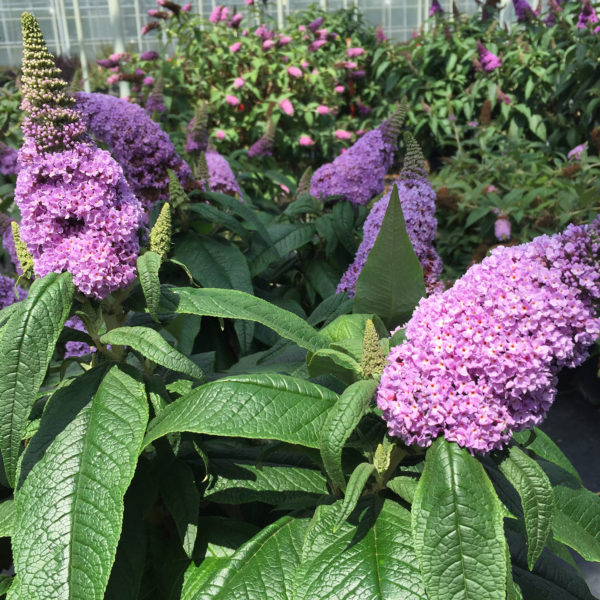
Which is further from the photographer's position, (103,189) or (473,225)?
(473,225)

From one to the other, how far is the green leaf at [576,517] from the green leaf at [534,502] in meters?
0.19

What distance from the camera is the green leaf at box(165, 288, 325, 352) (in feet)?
3.81

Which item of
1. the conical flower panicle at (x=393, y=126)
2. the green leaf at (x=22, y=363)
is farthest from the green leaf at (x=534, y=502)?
the conical flower panicle at (x=393, y=126)

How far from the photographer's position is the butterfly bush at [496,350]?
3.14 feet

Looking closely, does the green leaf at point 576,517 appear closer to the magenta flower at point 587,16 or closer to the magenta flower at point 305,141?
the magenta flower at point 305,141

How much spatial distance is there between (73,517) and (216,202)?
138 cm

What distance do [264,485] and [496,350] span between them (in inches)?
20.4

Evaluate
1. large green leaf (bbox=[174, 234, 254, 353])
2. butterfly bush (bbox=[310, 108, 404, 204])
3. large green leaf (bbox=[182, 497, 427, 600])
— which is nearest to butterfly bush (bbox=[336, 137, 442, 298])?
large green leaf (bbox=[174, 234, 254, 353])

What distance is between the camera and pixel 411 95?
6766 millimetres

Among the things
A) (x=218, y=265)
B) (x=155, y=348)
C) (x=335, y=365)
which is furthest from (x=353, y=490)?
(x=218, y=265)

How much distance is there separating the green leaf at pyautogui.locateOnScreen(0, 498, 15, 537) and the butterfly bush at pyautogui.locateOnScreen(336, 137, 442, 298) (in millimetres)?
1054

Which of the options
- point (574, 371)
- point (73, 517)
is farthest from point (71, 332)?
point (574, 371)

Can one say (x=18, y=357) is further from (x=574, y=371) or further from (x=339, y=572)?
(x=574, y=371)

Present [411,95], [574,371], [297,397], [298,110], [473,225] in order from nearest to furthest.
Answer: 1. [297,397]
2. [574,371]
3. [473,225]
4. [298,110]
5. [411,95]
